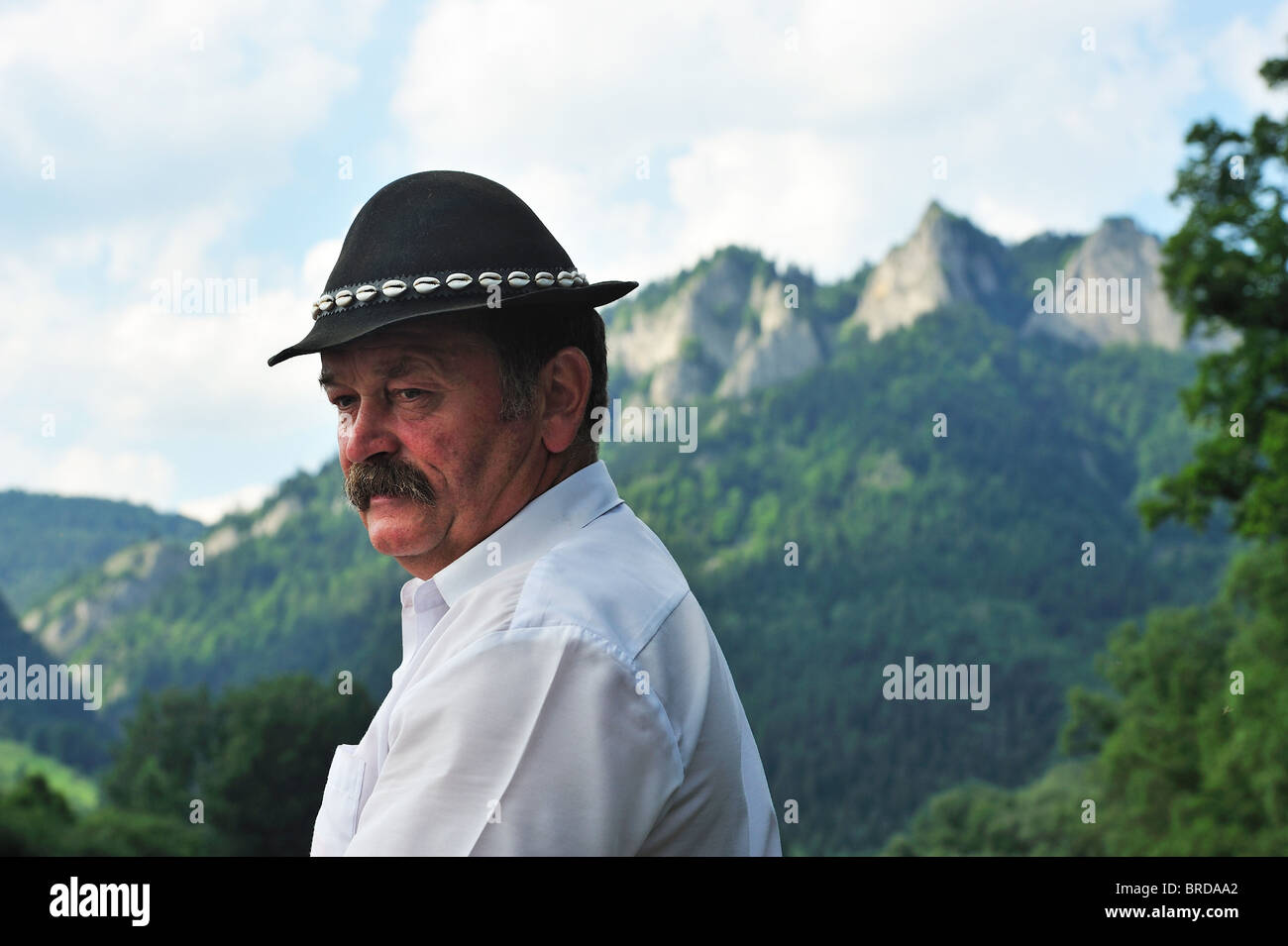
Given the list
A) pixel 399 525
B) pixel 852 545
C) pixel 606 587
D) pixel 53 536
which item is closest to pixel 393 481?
pixel 399 525

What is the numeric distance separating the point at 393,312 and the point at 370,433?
0.22 m

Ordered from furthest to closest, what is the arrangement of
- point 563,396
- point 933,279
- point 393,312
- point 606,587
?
point 933,279, point 563,396, point 393,312, point 606,587

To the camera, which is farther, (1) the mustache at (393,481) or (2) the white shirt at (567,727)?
(1) the mustache at (393,481)

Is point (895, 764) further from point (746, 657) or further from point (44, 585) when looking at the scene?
point (44, 585)

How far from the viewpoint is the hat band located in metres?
2.08

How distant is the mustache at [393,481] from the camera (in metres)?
2.20

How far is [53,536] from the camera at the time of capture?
155000mm

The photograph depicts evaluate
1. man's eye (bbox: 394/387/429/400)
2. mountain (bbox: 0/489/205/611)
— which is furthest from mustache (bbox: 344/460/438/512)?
mountain (bbox: 0/489/205/611)

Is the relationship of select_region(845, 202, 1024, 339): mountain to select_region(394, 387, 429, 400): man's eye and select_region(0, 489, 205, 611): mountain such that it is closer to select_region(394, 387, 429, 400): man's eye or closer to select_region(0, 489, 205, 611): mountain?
select_region(0, 489, 205, 611): mountain

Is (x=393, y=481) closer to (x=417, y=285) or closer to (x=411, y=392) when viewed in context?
(x=411, y=392)

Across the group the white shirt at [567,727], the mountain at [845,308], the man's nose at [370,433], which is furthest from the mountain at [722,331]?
the white shirt at [567,727]

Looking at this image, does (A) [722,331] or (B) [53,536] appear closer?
(B) [53,536]

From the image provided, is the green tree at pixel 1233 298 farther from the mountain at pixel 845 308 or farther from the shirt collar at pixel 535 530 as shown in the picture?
the mountain at pixel 845 308
